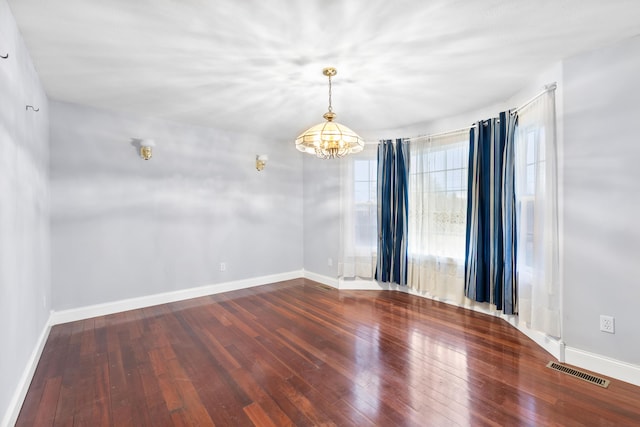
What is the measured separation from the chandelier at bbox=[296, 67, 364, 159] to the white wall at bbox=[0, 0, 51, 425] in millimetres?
1916

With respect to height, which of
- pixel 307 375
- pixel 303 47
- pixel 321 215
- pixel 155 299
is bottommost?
pixel 307 375

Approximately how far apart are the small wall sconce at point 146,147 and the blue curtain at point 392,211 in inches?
119

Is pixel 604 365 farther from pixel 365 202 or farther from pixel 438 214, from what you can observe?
pixel 365 202

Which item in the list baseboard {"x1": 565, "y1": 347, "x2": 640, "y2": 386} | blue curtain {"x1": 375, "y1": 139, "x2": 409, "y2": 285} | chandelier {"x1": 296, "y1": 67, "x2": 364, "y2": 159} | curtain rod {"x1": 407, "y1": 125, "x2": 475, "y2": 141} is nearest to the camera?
baseboard {"x1": 565, "y1": 347, "x2": 640, "y2": 386}

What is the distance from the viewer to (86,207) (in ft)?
→ 11.1

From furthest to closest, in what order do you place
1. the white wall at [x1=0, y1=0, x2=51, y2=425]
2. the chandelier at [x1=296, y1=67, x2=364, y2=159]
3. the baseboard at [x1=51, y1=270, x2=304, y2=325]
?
1. the baseboard at [x1=51, y1=270, x2=304, y2=325]
2. the chandelier at [x1=296, y1=67, x2=364, y2=159]
3. the white wall at [x1=0, y1=0, x2=51, y2=425]

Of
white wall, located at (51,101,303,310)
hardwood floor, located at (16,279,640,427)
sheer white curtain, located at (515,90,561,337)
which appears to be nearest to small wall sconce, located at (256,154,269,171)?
white wall, located at (51,101,303,310)

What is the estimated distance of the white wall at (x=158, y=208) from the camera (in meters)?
3.30

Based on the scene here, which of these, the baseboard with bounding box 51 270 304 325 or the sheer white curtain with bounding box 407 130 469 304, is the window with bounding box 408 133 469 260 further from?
the baseboard with bounding box 51 270 304 325

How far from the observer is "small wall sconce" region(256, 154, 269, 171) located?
462cm

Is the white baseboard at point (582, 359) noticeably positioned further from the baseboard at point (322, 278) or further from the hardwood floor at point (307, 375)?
the baseboard at point (322, 278)

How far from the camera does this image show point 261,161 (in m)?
4.66

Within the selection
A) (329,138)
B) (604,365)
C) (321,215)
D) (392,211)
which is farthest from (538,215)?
(321,215)

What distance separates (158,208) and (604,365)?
474 centimetres
